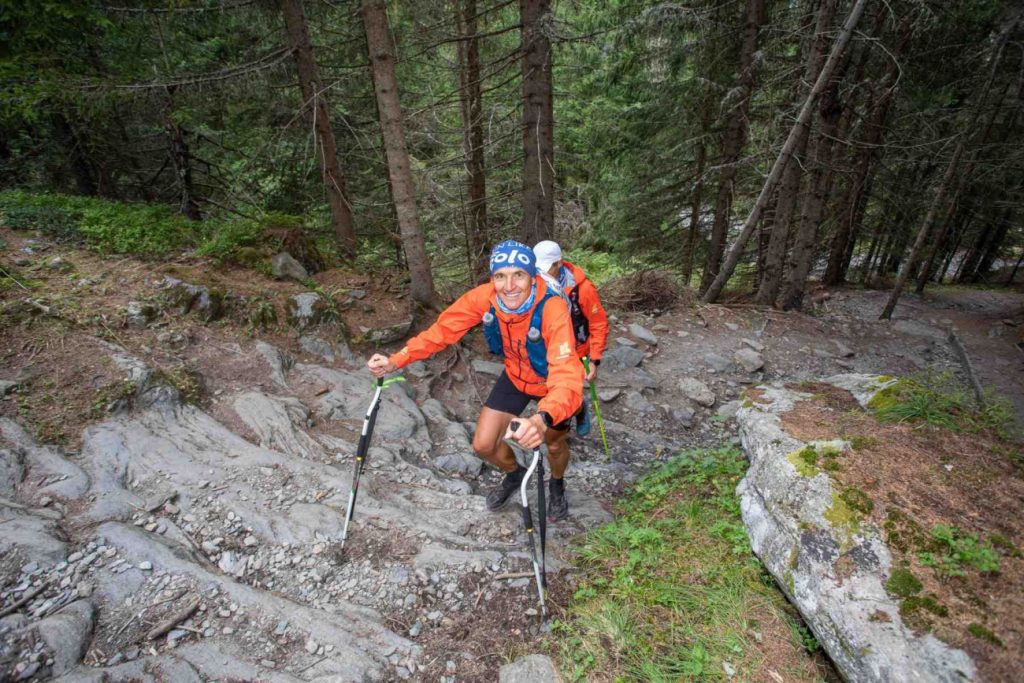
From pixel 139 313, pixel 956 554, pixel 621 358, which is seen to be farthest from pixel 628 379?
pixel 139 313

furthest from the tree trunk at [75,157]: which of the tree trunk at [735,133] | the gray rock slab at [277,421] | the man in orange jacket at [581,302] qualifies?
the tree trunk at [735,133]

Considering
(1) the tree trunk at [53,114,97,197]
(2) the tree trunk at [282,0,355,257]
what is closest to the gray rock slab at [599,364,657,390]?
(2) the tree trunk at [282,0,355,257]

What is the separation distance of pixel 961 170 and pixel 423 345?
19077mm

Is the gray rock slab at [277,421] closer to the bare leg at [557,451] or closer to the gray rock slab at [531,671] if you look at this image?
the bare leg at [557,451]

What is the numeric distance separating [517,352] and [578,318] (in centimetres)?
114

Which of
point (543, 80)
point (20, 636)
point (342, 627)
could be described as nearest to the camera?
point (20, 636)

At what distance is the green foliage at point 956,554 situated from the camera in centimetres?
270

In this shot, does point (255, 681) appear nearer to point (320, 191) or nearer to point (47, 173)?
point (320, 191)

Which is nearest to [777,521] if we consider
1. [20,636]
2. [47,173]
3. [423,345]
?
[423,345]

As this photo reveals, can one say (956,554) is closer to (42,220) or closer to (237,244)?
(237,244)

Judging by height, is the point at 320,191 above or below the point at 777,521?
above

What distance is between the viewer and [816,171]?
35.4ft

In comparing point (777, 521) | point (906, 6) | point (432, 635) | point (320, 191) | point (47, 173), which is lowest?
point (432, 635)

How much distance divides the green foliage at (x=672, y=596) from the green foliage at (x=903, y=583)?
67 cm
